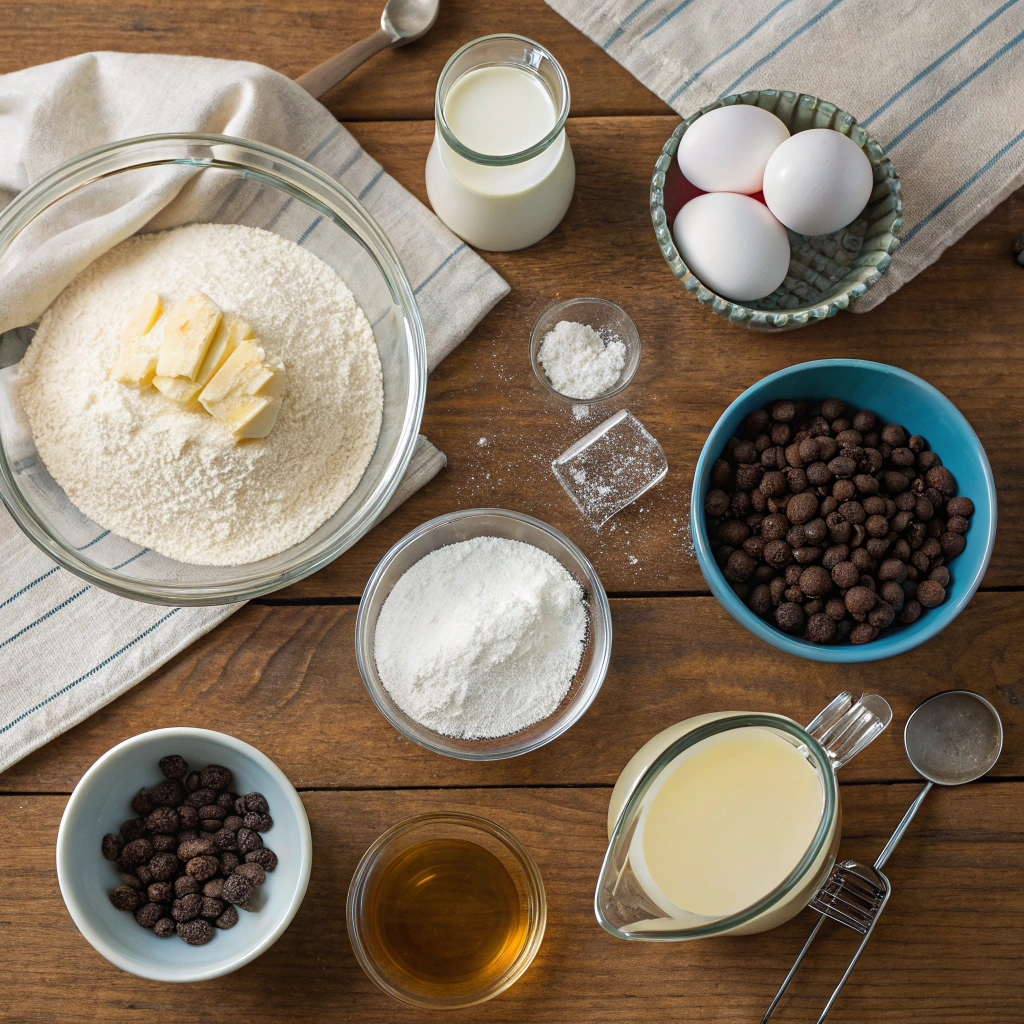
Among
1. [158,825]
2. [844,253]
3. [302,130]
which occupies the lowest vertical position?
[158,825]

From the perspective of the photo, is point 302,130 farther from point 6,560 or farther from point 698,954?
point 698,954

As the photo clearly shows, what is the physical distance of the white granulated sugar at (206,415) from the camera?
3.34 feet

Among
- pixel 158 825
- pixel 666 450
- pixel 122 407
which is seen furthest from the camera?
pixel 666 450

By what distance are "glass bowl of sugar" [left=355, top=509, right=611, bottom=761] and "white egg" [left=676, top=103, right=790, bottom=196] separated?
1.68 feet

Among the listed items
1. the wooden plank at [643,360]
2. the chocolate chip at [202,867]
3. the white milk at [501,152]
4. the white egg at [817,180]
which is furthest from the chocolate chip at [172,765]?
→ the white egg at [817,180]

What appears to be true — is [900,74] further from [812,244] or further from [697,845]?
[697,845]

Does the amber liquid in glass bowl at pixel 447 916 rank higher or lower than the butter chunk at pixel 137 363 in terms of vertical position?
lower

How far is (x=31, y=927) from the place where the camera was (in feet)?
3.83

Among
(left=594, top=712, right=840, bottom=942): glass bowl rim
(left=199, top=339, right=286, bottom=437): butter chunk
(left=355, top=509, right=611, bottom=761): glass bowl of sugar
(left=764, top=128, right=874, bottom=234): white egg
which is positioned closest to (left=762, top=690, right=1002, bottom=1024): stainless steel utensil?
(left=594, top=712, right=840, bottom=942): glass bowl rim

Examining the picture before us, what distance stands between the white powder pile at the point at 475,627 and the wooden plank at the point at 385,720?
75 mm

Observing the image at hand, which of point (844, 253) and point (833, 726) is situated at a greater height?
point (844, 253)

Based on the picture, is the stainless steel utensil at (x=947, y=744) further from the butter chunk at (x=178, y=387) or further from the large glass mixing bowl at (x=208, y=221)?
the butter chunk at (x=178, y=387)

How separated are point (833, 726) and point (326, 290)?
85 cm

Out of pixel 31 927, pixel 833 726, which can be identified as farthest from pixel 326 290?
pixel 31 927
